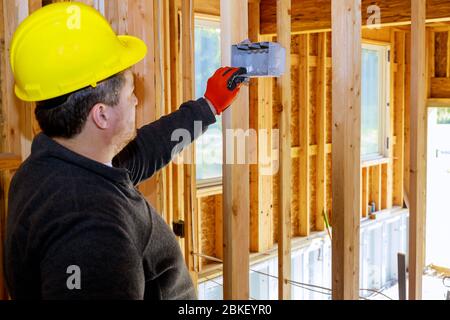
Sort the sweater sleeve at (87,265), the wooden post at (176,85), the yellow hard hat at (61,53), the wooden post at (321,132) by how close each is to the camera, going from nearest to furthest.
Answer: the sweater sleeve at (87,265)
the yellow hard hat at (61,53)
the wooden post at (176,85)
the wooden post at (321,132)

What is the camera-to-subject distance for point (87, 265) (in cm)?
96

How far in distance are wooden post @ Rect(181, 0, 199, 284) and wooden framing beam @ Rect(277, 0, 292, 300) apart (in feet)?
3.16

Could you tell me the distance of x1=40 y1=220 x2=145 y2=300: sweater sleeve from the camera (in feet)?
3.13

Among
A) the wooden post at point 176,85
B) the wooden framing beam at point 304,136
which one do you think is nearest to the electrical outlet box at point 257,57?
the wooden post at point 176,85

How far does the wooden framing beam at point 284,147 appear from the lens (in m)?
2.08

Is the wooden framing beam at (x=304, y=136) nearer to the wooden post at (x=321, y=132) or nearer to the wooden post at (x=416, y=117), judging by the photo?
the wooden post at (x=321, y=132)

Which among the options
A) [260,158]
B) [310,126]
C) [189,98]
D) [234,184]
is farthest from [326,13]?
[234,184]

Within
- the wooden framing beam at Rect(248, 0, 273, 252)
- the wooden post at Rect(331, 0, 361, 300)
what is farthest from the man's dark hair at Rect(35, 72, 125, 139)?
the wooden framing beam at Rect(248, 0, 273, 252)

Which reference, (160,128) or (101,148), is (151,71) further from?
(101,148)

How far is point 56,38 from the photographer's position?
1.11m

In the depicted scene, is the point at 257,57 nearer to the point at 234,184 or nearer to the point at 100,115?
the point at 234,184
